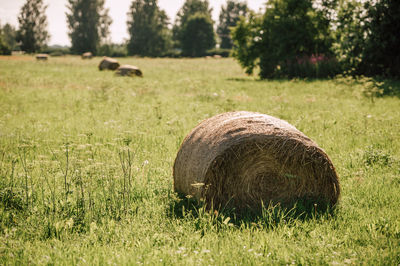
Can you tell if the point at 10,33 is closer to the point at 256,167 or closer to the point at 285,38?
the point at 285,38

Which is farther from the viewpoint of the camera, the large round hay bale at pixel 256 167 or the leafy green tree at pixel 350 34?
the leafy green tree at pixel 350 34

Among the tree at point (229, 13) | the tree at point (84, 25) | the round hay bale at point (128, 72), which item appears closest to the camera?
the round hay bale at point (128, 72)

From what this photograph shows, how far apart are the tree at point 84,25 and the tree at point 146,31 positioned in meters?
7.64

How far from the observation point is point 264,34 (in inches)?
872

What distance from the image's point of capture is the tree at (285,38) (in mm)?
21062

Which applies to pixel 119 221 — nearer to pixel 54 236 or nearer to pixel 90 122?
pixel 54 236

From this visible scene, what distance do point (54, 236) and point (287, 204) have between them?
269 cm

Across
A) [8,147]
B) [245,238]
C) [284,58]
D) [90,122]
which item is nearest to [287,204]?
[245,238]

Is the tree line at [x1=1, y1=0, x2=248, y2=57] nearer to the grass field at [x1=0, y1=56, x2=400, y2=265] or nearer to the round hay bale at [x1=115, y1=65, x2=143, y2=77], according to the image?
the round hay bale at [x1=115, y1=65, x2=143, y2=77]

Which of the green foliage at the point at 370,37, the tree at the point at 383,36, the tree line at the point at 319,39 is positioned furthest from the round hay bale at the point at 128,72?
the tree at the point at 383,36

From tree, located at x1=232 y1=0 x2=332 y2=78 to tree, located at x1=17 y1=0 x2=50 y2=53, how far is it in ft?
229

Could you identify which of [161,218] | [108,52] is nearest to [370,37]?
[161,218]

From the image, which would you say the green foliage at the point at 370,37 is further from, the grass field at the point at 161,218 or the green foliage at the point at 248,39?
the grass field at the point at 161,218

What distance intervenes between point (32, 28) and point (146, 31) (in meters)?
27.1
